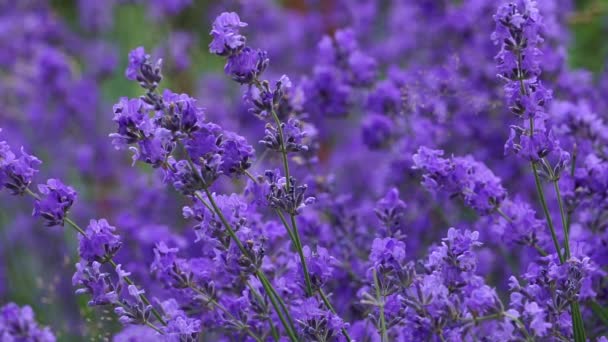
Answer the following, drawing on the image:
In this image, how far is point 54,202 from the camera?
136 cm

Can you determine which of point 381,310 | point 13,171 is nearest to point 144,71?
point 13,171

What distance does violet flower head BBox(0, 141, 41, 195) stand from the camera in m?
1.35

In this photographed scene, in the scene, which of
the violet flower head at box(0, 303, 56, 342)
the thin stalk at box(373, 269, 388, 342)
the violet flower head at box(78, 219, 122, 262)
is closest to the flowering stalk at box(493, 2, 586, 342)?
the thin stalk at box(373, 269, 388, 342)

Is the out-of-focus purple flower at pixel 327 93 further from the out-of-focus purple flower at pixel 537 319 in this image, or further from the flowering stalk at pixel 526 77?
the out-of-focus purple flower at pixel 537 319

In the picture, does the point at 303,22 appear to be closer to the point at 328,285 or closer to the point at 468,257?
the point at 328,285

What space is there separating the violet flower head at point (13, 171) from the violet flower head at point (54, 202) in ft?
0.11

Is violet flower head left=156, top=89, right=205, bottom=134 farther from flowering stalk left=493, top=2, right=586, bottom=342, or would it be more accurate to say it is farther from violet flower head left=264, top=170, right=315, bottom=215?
flowering stalk left=493, top=2, right=586, bottom=342

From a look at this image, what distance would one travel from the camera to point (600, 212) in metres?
1.74

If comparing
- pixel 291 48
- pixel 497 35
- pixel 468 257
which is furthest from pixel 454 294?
pixel 291 48

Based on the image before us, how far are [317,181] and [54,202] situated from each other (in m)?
0.79

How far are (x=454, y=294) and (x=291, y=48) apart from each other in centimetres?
260

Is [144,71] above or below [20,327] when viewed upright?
above

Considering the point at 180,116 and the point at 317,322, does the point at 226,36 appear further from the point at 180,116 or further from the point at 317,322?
the point at 317,322

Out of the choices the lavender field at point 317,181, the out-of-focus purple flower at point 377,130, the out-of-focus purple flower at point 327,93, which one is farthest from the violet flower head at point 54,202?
the out-of-focus purple flower at point 377,130
